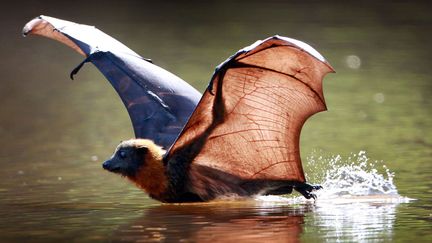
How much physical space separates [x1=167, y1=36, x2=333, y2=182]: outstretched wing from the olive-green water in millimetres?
289

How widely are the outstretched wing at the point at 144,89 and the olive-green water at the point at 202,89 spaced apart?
526 millimetres

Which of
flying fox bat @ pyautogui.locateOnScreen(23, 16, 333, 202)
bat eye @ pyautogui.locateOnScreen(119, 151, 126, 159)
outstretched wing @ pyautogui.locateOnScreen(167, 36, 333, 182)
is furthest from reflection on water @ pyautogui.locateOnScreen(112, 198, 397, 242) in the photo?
bat eye @ pyautogui.locateOnScreen(119, 151, 126, 159)

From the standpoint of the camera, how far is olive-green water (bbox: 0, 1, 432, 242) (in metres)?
7.19

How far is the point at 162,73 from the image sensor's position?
29.8 feet

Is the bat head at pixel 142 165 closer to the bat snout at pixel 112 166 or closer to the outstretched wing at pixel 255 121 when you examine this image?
the bat snout at pixel 112 166

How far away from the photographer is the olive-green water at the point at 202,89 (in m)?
7.19

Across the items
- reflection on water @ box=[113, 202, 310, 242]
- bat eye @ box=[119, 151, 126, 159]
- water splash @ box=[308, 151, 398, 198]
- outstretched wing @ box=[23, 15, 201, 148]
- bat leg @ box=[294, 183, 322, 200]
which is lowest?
reflection on water @ box=[113, 202, 310, 242]

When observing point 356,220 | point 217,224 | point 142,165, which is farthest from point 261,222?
point 142,165

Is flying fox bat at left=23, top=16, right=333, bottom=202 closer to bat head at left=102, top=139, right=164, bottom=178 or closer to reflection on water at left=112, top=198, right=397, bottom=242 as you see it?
bat head at left=102, top=139, right=164, bottom=178

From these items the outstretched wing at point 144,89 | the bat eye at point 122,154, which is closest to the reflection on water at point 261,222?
the bat eye at point 122,154

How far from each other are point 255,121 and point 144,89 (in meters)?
1.23

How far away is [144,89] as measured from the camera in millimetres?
8875

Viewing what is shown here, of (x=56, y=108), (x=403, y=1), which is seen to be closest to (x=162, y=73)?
(x=56, y=108)

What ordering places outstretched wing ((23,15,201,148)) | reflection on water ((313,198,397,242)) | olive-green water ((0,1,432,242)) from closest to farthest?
reflection on water ((313,198,397,242)) < olive-green water ((0,1,432,242)) < outstretched wing ((23,15,201,148))
